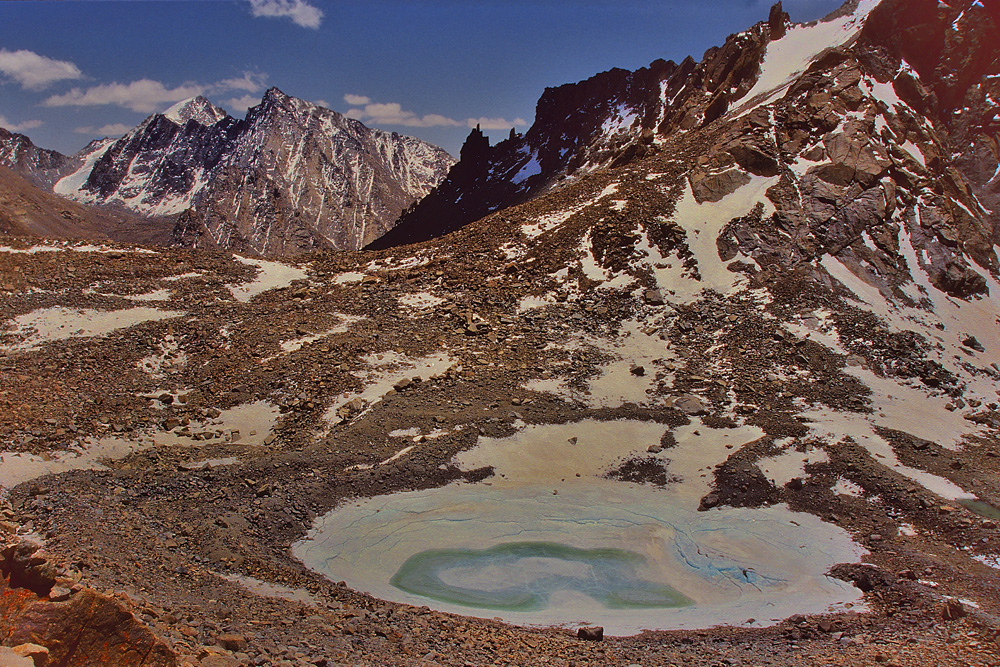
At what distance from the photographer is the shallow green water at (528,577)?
52.8 ft

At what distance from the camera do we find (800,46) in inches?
2080

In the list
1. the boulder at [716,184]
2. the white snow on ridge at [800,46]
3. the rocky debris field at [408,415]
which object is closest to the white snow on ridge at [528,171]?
the white snow on ridge at [800,46]

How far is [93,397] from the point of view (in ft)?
Answer: 74.7

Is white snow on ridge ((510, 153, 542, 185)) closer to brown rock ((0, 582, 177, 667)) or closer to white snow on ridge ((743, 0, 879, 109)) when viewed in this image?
white snow on ridge ((743, 0, 879, 109))

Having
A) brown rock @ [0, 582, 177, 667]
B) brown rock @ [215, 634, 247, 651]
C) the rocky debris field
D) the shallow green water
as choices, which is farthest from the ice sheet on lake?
brown rock @ [0, 582, 177, 667]

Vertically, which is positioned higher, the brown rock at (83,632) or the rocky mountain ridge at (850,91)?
the rocky mountain ridge at (850,91)

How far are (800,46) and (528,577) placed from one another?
2224 inches

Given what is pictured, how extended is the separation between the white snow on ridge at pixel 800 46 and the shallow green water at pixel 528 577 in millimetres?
42404

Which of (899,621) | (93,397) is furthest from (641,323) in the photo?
(93,397)

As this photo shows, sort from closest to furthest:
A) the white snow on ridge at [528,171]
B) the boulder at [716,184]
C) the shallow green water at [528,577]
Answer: the shallow green water at [528,577]
the boulder at [716,184]
the white snow on ridge at [528,171]

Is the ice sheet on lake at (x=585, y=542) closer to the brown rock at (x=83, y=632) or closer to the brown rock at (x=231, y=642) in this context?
the brown rock at (x=231, y=642)

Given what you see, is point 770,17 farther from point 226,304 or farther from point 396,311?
point 226,304

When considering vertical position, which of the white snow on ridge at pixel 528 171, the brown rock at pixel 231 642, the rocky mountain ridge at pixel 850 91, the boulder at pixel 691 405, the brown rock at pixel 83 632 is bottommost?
the brown rock at pixel 231 642

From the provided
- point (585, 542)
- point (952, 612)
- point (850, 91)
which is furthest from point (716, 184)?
point (952, 612)
